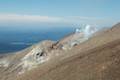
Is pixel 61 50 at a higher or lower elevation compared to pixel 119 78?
higher

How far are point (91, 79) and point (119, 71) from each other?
4165 millimetres

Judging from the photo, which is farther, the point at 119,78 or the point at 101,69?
the point at 101,69

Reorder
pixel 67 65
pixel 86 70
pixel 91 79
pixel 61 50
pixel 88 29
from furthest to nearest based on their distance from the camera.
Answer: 1. pixel 88 29
2. pixel 61 50
3. pixel 67 65
4. pixel 86 70
5. pixel 91 79

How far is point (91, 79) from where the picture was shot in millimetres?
44938

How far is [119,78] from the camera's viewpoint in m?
41.3

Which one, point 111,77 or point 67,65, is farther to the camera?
point 67,65

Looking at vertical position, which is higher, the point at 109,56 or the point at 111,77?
the point at 109,56

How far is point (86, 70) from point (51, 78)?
7993 mm

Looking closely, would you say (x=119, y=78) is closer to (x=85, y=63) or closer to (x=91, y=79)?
(x=91, y=79)

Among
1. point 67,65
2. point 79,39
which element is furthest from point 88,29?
point 67,65

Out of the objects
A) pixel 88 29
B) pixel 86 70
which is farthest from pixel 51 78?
pixel 88 29

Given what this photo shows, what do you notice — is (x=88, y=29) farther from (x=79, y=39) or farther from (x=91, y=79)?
(x=91, y=79)

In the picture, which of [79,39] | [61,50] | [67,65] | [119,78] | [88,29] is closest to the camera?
[119,78]

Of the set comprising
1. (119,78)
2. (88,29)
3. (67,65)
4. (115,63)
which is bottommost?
(119,78)
